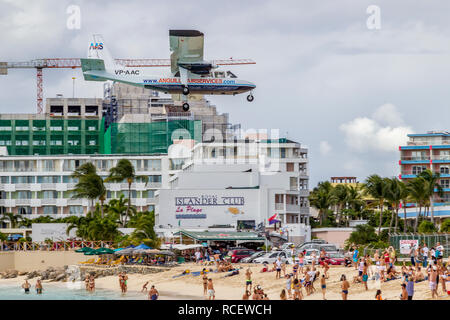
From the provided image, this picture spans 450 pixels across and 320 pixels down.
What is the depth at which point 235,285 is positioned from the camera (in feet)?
198

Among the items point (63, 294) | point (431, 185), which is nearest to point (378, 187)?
point (431, 185)

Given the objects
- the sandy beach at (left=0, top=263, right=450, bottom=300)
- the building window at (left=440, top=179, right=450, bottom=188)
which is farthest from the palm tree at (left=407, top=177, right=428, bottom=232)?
the sandy beach at (left=0, top=263, right=450, bottom=300)

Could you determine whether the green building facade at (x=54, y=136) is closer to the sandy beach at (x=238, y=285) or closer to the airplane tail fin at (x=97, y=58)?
the airplane tail fin at (x=97, y=58)

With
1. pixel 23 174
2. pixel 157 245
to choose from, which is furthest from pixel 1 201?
pixel 157 245

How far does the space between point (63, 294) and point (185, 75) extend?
2000cm

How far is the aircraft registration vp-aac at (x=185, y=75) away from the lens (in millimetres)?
66625

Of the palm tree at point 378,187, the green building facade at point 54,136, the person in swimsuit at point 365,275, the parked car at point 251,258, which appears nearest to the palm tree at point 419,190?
the palm tree at point 378,187

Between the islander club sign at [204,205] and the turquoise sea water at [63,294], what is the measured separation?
24812 millimetres

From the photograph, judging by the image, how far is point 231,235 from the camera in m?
88.5

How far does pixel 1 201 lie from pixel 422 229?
65.8 meters

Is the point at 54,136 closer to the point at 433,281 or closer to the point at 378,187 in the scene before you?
the point at 378,187
